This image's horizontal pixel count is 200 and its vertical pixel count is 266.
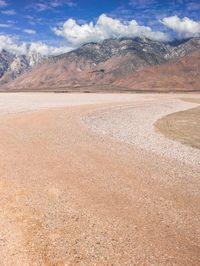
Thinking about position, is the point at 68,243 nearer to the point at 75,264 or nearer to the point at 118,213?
the point at 75,264

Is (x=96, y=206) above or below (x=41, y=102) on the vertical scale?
above

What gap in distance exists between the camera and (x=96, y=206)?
13406 millimetres

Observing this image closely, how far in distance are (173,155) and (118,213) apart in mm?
11126

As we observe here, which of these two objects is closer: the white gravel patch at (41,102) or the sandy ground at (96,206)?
the sandy ground at (96,206)

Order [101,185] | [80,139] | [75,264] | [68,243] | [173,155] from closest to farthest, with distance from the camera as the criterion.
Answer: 1. [75,264]
2. [68,243]
3. [101,185]
4. [173,155]
5. [80,139]

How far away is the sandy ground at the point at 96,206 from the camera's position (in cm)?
998

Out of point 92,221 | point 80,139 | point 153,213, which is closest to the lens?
point 92,221

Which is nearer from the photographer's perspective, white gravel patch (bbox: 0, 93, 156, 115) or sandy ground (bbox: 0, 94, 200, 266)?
sandy ground (bbox: 0, 94, 200, 266)

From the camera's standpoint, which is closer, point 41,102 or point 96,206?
point 96,206

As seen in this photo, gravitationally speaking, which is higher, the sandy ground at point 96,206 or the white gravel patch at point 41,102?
the sandy ground at point 96,206

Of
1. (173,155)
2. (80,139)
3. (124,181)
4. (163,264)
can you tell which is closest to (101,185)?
(124,181)

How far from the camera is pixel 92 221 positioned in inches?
473

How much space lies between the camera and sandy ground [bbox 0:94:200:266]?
32.8 feet

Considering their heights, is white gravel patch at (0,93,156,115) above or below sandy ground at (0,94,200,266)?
below
